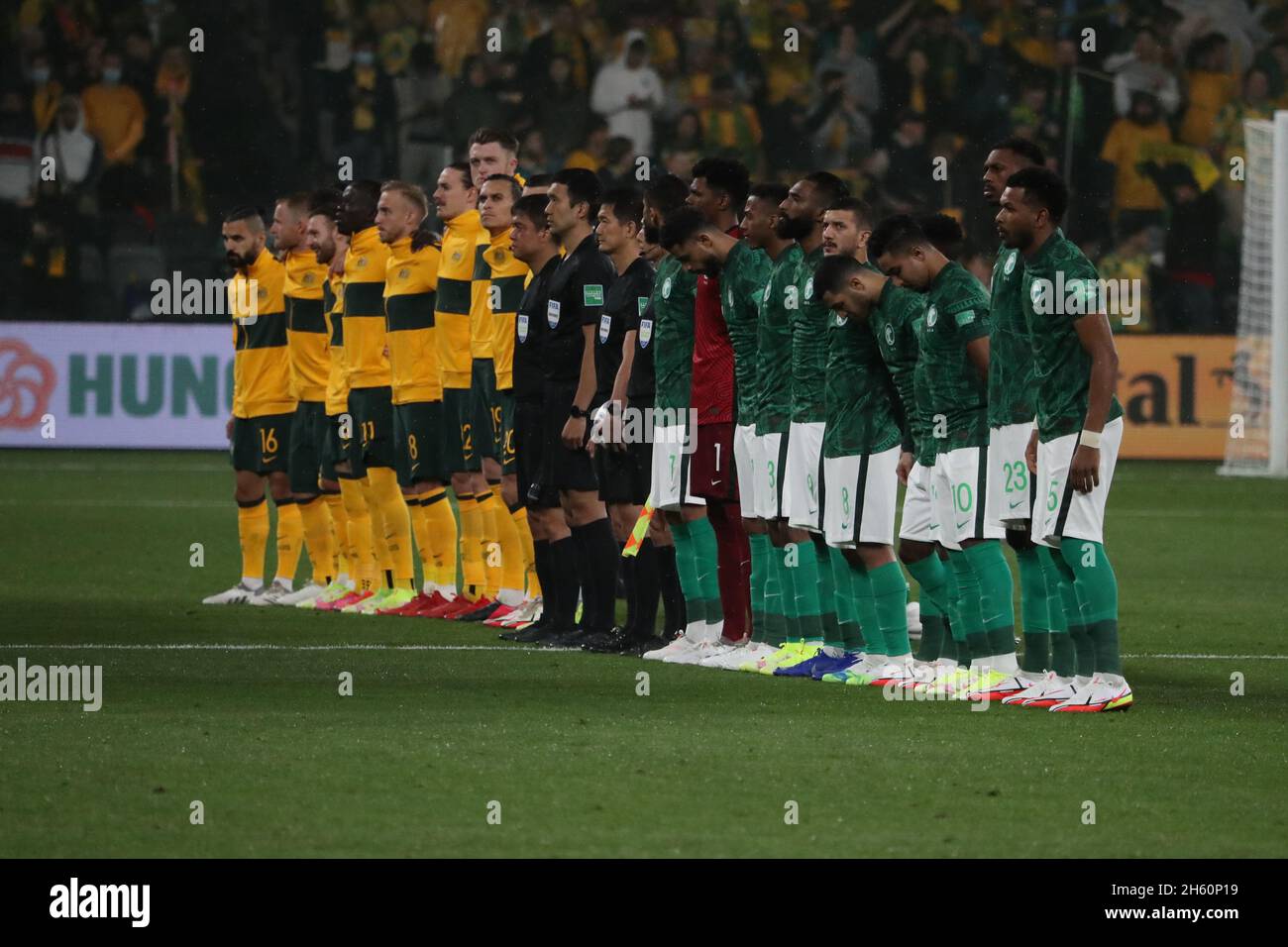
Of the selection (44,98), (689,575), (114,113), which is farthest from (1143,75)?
(689,575)

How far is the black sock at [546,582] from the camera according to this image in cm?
1052

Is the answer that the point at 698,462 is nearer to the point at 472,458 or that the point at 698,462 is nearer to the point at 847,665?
the point at 847,665

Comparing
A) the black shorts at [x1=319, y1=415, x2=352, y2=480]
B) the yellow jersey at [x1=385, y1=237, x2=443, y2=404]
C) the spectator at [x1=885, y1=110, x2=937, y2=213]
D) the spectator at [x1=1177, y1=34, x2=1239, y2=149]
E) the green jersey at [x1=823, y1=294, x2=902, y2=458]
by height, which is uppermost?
the spectator at [x1=1177, y1=34, x2=1239, y2=149]

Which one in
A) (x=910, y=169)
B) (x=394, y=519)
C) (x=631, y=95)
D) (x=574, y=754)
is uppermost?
(x=631, y=95)

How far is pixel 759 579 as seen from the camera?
31.4 feet

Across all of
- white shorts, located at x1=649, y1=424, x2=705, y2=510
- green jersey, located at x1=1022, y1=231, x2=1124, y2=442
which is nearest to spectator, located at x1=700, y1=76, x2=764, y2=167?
white shorts, located at x1=649, y1=424, x2=705, y2=510

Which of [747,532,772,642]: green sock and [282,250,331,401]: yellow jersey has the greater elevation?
[282,250,331,401]: yellow jersey

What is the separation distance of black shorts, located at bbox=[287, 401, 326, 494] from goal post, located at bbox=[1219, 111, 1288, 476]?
10.8 m

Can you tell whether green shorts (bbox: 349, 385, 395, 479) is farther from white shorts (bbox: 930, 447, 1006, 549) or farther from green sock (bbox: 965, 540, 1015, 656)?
green sock (bbox: 965, 540, 1015, 656)

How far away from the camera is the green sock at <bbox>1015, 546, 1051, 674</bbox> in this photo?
8.26 meters

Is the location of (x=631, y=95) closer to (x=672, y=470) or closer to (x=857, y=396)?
(x=672, y=470)

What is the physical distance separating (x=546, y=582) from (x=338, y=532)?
98.5 inches

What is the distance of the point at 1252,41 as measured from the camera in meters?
24.4

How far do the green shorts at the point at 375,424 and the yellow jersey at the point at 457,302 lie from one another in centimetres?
45
